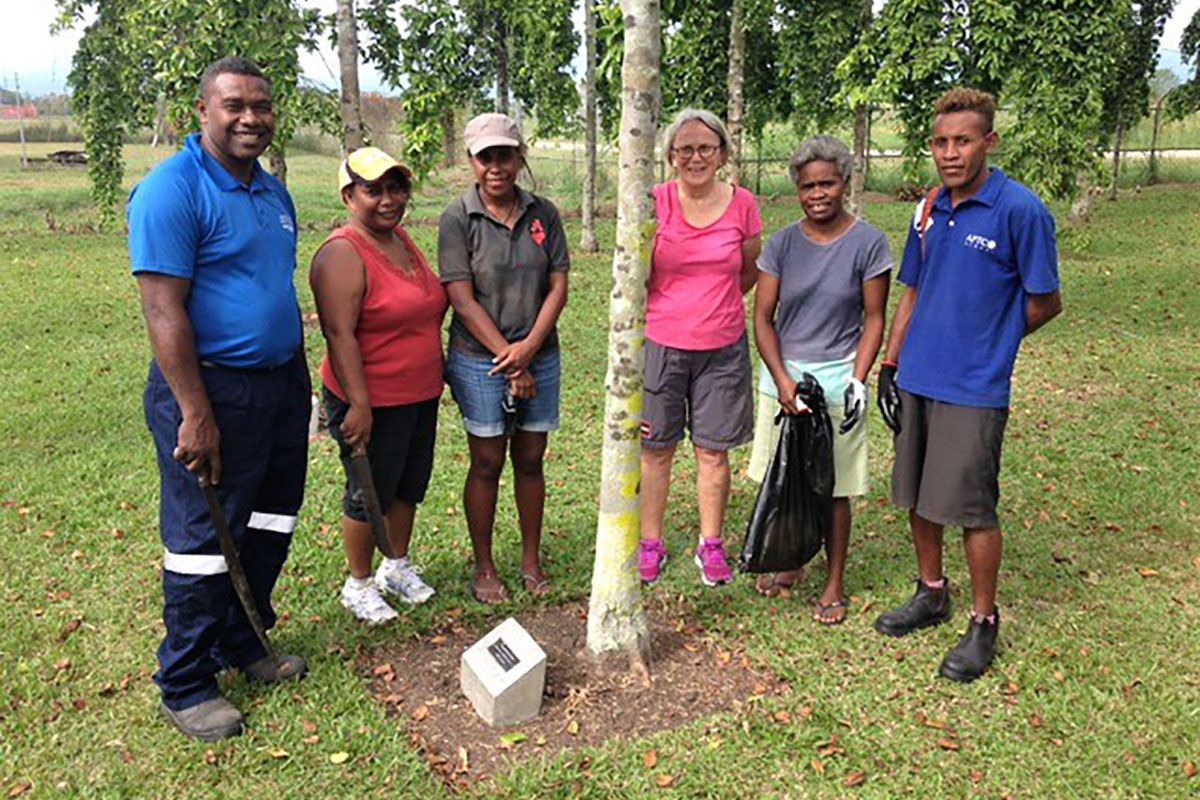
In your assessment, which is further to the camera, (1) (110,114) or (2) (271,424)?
(1) (110,114)

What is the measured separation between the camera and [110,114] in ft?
37.0

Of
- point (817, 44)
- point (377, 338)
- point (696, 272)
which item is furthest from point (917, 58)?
point (377, 338)

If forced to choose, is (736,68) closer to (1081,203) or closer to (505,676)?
(1081,203)

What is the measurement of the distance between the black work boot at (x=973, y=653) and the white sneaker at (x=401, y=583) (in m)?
2.20

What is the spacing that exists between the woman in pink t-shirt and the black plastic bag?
0.33m

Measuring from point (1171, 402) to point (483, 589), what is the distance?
5770mm

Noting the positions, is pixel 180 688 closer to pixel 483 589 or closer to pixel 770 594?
pixel 483 589

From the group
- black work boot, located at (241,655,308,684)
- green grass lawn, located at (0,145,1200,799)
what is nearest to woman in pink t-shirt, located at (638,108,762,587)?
green grass lawn, located at (0,145,1200,799)

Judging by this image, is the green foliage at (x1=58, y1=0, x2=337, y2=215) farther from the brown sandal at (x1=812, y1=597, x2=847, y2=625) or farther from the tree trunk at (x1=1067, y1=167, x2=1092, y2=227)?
the tree trunk at (x1=1067, y1=167, x2=1092, y2=227)

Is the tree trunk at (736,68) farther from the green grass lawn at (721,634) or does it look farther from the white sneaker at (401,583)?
the white sneaker at (401,583)

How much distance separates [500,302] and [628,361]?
64 cm

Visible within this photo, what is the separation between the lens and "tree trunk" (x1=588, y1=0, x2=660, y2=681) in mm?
3232

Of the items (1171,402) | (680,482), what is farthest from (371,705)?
(1171,402)

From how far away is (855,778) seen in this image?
3.07 m
